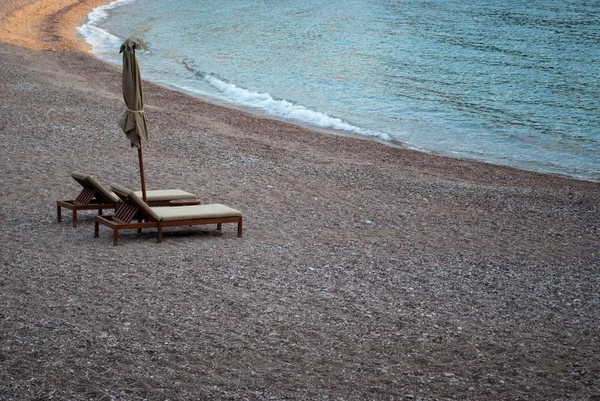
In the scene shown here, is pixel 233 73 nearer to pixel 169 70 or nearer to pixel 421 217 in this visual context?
pixel 169 70

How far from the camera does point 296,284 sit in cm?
734

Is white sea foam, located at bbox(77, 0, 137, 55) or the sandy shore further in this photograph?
white sea foam, located at bbox(77, 0, 137, 55)

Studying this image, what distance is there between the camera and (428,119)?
74.8ft

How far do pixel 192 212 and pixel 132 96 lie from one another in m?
1.55

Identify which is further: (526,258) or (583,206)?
(583,206)

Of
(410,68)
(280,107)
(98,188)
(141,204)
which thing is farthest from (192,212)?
(410,68)

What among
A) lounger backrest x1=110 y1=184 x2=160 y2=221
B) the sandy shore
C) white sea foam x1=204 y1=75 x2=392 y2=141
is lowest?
white sea foam x1=204 y1=75 x2=392 y2=141

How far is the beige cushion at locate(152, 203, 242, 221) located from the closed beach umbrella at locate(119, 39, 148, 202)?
1.44 feet

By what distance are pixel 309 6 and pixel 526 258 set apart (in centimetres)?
5745

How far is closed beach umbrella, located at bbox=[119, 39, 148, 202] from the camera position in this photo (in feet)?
28.2

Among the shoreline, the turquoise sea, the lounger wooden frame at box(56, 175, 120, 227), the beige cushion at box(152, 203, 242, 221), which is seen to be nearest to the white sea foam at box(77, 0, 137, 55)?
the turquoise sea

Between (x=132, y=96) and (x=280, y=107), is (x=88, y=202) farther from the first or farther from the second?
(x=280, y=107)

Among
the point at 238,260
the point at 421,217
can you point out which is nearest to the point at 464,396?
the point at 238,260

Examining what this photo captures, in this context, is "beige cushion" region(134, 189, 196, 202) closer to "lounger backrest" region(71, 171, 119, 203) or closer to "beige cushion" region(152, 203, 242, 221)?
"lounger backrest" region(71, 171, 119, 203)
